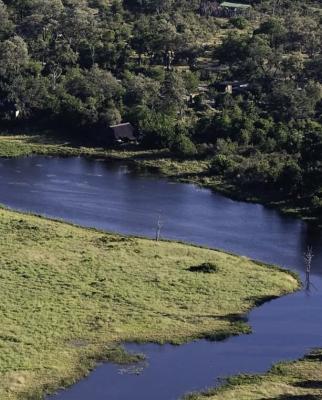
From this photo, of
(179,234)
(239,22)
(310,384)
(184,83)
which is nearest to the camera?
(310,384)

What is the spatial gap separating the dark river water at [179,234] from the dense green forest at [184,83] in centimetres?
649

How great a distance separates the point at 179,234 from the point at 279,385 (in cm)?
2457

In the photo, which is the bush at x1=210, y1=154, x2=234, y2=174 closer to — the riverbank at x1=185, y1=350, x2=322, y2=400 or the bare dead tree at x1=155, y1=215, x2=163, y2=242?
the bare dead tree at x1=155, y1=215, x2=163, y2=242

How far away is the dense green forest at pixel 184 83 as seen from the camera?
81.3 metres

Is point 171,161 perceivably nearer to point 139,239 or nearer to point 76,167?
point 76,167

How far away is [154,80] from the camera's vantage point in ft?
333

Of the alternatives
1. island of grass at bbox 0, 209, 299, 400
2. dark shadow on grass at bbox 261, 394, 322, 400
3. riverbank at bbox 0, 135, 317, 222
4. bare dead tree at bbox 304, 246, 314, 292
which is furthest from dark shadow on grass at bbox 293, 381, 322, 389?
riverbank at bbox 0, 135, 317, 222

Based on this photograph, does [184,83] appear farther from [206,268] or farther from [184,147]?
[206,268]

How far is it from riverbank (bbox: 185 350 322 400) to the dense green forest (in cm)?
2820

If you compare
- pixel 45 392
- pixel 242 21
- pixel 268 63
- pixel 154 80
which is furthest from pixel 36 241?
pixel 242 21

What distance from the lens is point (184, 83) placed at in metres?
99.4

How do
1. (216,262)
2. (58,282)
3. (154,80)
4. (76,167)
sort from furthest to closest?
1. (154,80)
2. (76,167)
3. (216,262)
4. (58,282)

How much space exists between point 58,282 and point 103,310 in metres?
4.67

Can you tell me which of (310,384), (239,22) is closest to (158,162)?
(310,384)
